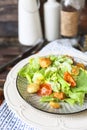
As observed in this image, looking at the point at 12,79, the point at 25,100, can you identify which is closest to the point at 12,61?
the point at 12,79

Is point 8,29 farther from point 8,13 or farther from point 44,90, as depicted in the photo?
point 44,90

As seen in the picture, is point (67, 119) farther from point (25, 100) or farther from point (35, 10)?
point (35, 10)

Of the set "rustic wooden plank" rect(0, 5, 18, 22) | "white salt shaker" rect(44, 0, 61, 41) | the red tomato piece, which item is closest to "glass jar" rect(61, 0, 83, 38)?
"white salt shaker" rect(44, 0, 61, 41)

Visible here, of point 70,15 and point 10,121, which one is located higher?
point 70,15

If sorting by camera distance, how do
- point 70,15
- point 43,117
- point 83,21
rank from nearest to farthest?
point 43,117 → point 70,15 → point 83,21

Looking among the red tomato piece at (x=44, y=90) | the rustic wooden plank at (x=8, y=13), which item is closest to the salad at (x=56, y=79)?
the red tomato piece at (x=44, y=90)

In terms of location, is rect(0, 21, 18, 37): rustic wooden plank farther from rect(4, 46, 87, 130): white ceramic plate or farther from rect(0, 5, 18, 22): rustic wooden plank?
rect(4, 46, 87, 130): white ceramic plate

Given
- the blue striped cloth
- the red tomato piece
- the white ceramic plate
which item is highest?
the red tomato piece

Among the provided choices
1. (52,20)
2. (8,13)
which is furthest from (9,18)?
(52,20)
